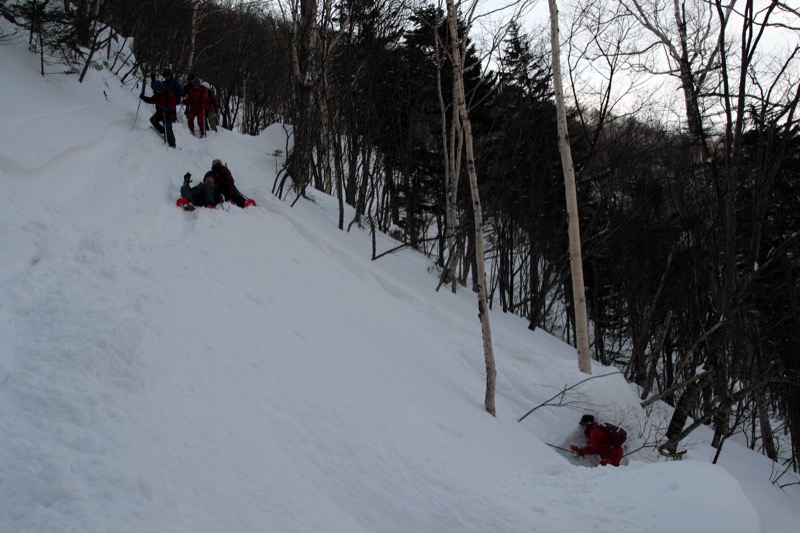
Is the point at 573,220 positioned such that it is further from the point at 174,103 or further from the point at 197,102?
the point at 197,102

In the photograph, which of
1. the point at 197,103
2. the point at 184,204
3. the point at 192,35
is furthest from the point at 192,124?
the point at 192,35

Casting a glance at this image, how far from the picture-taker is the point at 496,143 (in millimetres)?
16438

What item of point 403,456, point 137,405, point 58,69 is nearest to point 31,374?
point 137,405

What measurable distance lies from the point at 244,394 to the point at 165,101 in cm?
865

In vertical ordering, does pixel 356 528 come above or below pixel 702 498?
below

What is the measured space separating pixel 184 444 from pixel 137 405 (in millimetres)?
469

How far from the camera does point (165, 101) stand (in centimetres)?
1038

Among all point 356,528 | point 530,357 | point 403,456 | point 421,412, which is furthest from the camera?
point 530,357

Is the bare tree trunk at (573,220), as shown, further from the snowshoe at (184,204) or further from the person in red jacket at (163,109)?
the person in red jacket at (163,109)

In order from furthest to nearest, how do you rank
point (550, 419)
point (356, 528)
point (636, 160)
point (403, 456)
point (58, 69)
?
point (636, 160), point (58, 69), point (550, 419), point (403, 456), point (356, 528)

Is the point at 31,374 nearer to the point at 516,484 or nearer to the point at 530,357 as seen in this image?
the point at 516,484

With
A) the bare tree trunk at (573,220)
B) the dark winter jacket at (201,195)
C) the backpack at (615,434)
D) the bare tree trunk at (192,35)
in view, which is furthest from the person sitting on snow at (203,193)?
the bare tree trunk at (192,35)

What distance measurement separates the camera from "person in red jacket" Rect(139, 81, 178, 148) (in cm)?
1043

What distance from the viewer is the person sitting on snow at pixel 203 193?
328 inches
